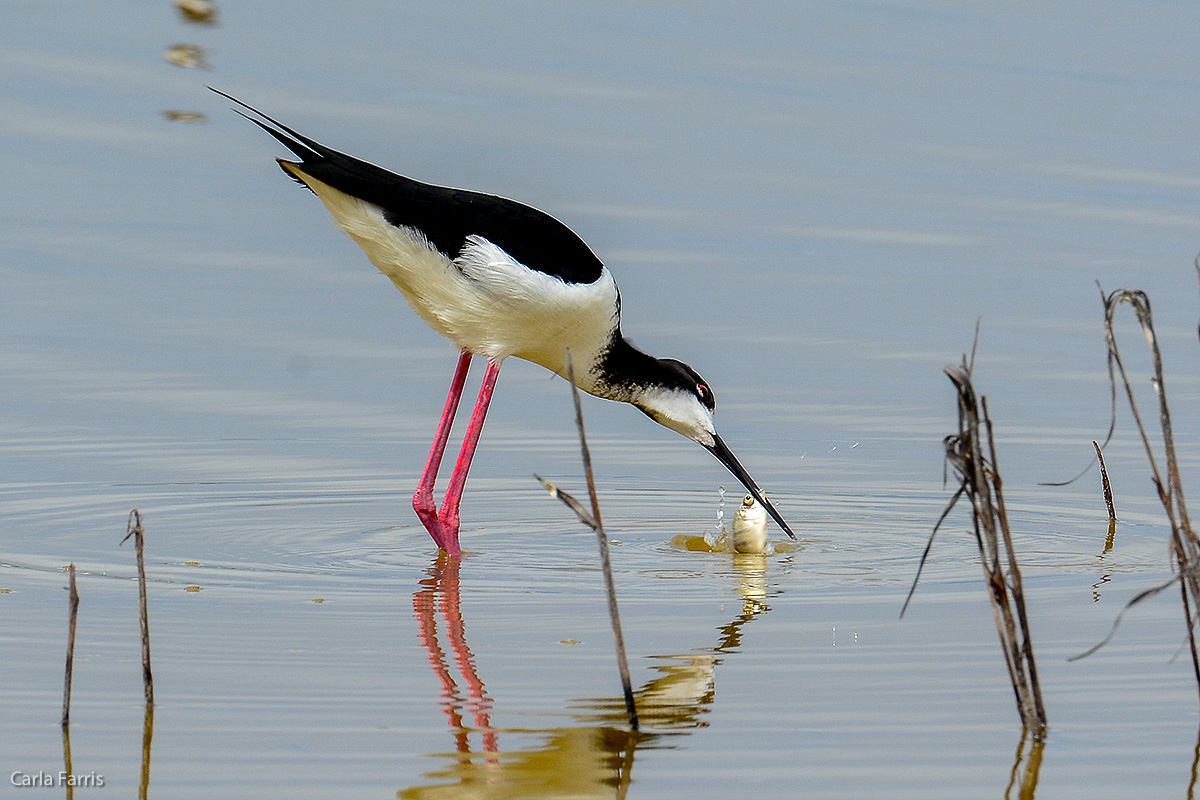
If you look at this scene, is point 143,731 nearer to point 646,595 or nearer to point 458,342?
point 646,595

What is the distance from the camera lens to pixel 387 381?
10.7m

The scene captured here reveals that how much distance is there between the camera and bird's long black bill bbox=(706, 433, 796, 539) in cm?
795

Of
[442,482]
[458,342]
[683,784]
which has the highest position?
[458,342]

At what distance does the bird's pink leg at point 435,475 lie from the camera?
7.82 metres

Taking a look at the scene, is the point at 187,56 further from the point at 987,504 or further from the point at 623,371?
the point at 987,504

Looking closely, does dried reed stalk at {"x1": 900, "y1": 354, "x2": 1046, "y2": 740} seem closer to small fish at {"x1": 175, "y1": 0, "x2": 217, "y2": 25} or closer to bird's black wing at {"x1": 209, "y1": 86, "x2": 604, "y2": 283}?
bird's black wing at {"x1": 209, "y1": 86, "x2": 604, "y2": 283}

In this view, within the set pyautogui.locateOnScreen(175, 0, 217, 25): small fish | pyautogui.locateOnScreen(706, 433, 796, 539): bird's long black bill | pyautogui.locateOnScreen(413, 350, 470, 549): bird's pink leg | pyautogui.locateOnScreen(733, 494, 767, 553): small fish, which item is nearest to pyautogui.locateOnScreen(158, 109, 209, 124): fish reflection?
pyautogui.locateOnScreen(175, 0, 217, 25): small fish

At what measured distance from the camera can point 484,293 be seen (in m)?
7.95

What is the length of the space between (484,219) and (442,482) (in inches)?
70.5

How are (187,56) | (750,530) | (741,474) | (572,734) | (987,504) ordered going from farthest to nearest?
(187,56) → (741,474) → (750,530) → (572,734) → (987,504)

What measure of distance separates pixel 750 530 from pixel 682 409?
134 centimetres

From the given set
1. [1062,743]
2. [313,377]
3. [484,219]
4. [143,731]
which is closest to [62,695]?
[143,731]

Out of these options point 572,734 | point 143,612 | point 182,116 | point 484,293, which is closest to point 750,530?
point 484,293

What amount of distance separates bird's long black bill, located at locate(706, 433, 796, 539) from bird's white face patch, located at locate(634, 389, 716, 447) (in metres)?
0.04
